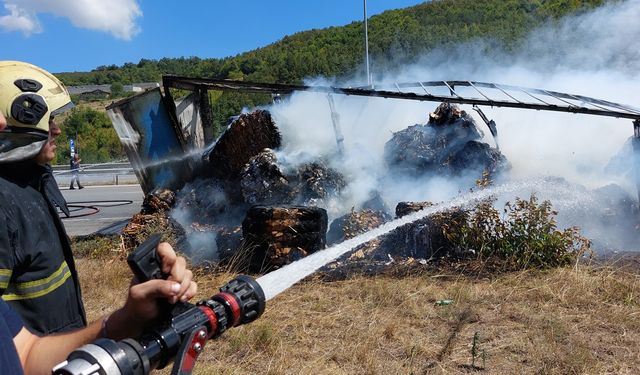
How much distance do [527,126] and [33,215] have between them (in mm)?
8997

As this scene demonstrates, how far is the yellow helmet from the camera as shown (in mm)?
1611

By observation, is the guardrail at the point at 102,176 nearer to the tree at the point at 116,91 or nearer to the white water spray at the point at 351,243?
the white water spray at the point at 351,243

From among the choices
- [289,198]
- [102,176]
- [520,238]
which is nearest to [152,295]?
[520,238]

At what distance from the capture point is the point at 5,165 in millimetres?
1634

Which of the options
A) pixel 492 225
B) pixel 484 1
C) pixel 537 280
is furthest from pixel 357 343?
pixel 484 1

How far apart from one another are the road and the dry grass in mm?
5621

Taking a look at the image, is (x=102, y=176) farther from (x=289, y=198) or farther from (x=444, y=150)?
(x=444, y=150)

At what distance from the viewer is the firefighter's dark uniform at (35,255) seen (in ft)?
4.81

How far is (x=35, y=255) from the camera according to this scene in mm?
1534

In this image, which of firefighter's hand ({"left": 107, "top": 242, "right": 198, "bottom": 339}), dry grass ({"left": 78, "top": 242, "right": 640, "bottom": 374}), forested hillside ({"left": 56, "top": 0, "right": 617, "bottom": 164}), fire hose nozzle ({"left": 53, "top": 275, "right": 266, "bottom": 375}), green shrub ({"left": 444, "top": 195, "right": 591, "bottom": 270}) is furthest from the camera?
forested hillside ({"left": 56, "top": 0, "right": 617, "bottom": 164})

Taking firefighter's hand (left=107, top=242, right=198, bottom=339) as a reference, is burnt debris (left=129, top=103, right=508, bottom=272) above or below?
below

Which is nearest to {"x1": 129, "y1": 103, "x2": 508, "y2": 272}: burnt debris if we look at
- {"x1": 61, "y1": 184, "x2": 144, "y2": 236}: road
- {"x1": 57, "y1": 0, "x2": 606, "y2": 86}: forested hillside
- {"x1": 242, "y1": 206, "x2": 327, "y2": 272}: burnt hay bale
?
{"x1": 242, "y1": 206, "x2": 327, "y2": 272}: burnt hay bale

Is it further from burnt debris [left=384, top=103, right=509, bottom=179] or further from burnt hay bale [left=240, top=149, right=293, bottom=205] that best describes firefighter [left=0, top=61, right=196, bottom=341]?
burnt debris [left=384, top=103, right=509, bottom=179]

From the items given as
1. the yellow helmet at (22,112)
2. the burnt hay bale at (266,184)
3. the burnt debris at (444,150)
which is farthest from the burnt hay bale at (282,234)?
the yellow helmet at (22,112)
